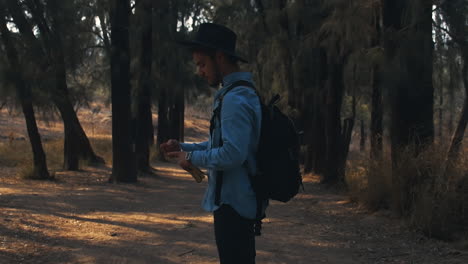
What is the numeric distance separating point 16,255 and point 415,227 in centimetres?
489

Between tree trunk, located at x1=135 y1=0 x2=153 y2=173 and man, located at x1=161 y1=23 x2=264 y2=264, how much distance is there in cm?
1408

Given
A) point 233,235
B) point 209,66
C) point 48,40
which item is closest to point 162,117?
point 48,40

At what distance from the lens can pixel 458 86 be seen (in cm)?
991

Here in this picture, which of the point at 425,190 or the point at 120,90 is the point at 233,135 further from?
the point at 120,90

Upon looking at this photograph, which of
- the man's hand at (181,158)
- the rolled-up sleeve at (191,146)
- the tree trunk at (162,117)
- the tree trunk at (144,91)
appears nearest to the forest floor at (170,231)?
the rolled-up sleeve at (191,146)

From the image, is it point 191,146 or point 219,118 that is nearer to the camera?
point 219,118

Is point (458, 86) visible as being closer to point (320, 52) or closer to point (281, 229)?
point (281, 229)

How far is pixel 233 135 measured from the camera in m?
2.51

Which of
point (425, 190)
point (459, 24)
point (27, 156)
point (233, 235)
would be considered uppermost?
point (459, 24)

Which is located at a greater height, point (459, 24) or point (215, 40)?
point (459, 24)

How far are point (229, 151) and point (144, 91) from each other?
48.8 feet

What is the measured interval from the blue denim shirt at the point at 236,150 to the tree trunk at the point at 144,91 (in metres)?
14.3

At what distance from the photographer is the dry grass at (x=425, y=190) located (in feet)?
21.5

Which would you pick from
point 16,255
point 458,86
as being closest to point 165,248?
point 16,255
